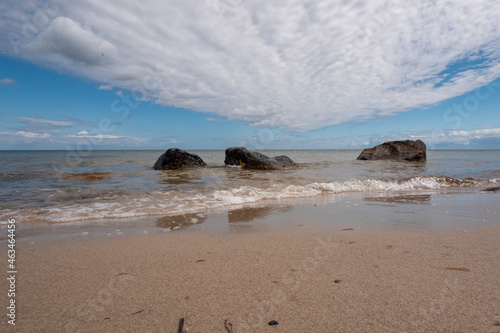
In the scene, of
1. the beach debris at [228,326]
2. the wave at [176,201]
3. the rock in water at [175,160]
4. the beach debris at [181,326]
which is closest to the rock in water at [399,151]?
the wave at [176,201]

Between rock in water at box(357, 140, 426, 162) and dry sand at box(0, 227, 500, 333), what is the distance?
18722 mm

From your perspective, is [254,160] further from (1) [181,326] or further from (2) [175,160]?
(1) [181,326]

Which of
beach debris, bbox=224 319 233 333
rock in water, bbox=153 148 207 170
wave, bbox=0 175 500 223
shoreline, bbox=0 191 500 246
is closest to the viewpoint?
beach debris, bbox=224 319 233 333

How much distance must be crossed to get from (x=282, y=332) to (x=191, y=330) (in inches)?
20.3

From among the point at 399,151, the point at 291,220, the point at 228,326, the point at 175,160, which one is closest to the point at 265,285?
the point at 228,326

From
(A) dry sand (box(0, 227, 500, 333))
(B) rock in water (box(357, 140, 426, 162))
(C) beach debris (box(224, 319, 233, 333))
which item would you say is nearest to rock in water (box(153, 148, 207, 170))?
(A) dry sand (box(0, 227, 500, 333))

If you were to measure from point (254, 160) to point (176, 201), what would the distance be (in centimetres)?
845

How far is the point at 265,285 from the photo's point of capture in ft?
6.26

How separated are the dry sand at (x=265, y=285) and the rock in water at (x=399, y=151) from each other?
18.7 metres

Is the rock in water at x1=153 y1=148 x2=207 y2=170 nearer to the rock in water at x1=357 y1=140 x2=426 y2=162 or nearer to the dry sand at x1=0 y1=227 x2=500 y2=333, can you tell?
the dry sand at x1=0 y1=227 x2=500 y2=333

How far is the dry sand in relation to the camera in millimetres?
1492

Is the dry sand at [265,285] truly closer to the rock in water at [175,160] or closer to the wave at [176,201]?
the wave at [176,201]

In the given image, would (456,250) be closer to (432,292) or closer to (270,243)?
(432,292)

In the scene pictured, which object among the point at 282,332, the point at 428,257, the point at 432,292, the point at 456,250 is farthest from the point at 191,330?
the point at 456,250
